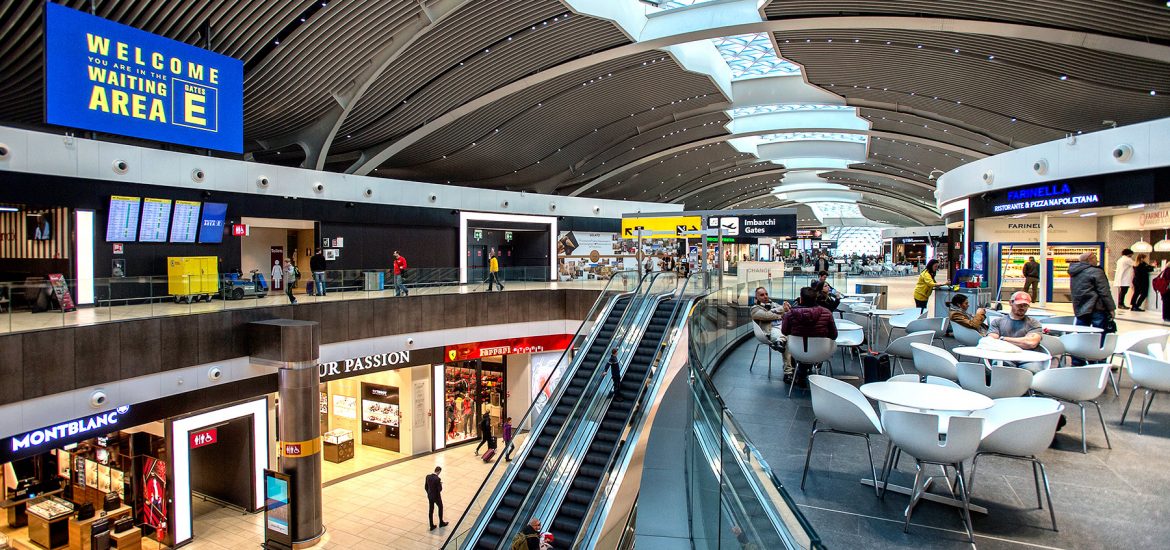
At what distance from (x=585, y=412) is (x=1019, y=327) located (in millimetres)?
6360

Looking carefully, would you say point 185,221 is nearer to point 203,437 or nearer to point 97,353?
point 203,437

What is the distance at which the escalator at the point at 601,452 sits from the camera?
8562 millimetres

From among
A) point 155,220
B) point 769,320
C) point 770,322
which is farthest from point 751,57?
point 155,220

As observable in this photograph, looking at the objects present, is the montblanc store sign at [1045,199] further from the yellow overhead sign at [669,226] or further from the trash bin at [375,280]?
the trash bin at [375,280]

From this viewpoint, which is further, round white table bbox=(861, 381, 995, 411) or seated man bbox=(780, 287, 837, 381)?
seated man bbox=(780, 287, 837, 381)

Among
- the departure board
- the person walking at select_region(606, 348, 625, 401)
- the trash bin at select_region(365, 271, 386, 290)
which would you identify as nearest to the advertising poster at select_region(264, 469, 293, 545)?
the trash bin at select_region(365, 271, 386, 290)

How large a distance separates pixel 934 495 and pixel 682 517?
10.7 ft

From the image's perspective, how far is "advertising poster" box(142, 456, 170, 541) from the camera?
11.5 m

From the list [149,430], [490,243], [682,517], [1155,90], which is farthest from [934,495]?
[490,243]

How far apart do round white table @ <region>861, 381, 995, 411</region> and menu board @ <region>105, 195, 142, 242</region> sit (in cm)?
1561

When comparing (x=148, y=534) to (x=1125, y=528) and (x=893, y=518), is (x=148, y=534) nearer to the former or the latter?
(x=893, y=518)

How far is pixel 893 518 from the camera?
392 centimetres

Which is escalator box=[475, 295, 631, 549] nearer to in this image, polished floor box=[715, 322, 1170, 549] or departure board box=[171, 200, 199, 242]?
polished floor box=[715, 322, 1170, 549]

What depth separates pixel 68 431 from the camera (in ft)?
29.8
